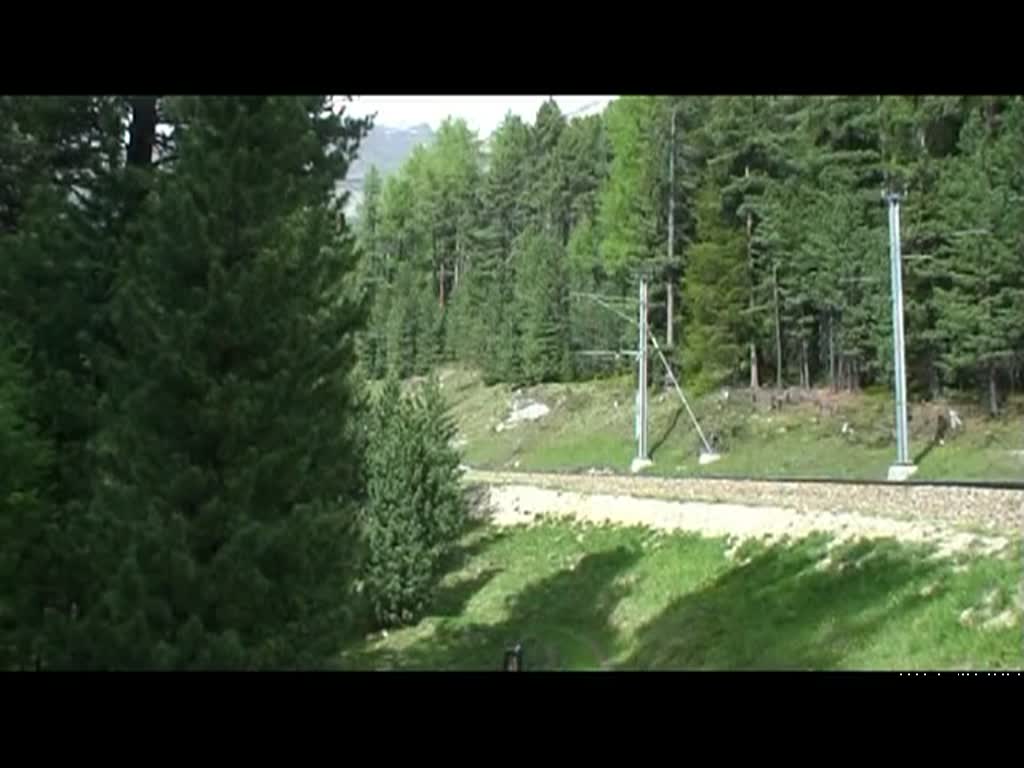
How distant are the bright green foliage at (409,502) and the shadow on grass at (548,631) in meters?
0.52

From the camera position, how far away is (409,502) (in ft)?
37.1

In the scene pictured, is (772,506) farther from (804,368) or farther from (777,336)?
(777,336)

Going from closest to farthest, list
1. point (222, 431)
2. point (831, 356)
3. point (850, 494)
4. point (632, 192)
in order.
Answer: point (222, 431)
point (850, 494)
point (831, 356)
point (632, 192)

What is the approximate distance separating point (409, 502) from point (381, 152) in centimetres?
718

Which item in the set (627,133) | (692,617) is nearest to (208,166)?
(692,617)

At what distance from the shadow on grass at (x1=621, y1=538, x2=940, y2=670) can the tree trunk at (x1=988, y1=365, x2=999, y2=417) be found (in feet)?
24.0

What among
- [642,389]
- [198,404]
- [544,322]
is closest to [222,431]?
[198,404]

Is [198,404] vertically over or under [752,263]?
under

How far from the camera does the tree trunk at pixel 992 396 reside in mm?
15539
